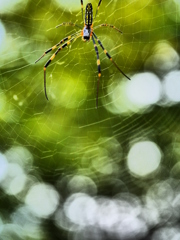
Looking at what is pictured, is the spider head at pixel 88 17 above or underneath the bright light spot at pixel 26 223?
above

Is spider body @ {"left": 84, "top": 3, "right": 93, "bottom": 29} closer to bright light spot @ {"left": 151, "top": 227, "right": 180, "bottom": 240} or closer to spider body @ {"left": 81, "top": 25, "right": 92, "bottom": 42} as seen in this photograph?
spider body @ {"left": 81, "top": 25, "right": 92, "bottom": 42}

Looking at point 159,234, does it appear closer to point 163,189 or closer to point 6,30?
point 163,189

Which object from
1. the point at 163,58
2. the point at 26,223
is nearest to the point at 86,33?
the point at 163,58

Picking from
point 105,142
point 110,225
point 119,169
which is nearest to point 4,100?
point 105,142

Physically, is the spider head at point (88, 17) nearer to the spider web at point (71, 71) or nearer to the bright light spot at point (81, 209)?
the spider web at point (71, 71)

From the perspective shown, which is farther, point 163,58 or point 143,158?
point 143,158

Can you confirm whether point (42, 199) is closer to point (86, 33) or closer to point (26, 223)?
point (26, 223)

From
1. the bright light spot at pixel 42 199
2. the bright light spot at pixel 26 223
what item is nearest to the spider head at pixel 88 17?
the bright light spot at pixel 42 199
